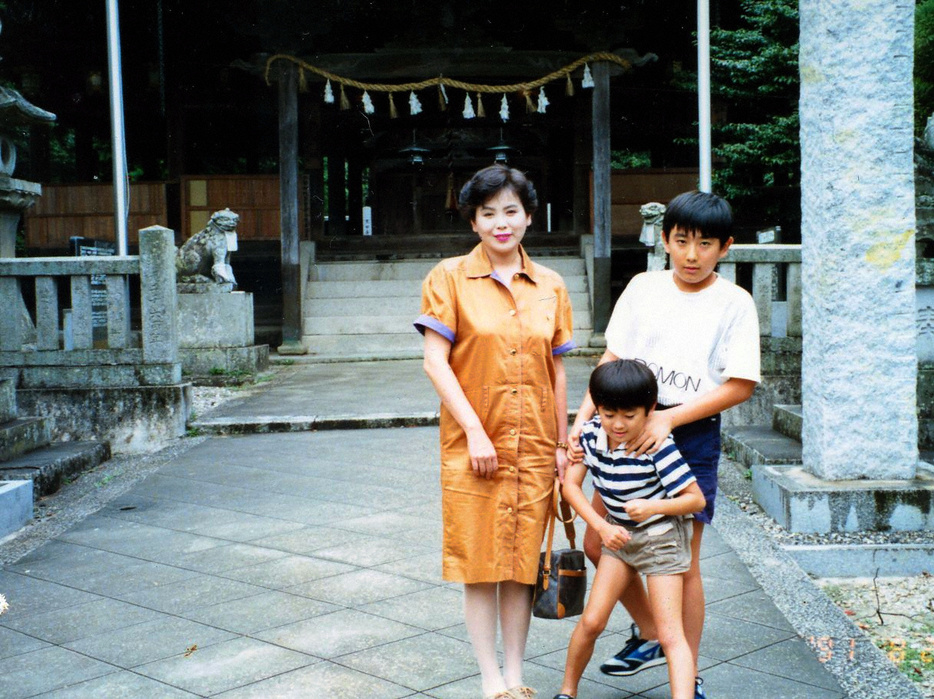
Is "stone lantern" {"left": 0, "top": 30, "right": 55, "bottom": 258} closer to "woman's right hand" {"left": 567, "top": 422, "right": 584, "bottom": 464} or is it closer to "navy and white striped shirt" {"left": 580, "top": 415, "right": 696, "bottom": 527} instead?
"woman's right hand" {"left": 567, "top": 422, "right": 584, "bottom": 464}

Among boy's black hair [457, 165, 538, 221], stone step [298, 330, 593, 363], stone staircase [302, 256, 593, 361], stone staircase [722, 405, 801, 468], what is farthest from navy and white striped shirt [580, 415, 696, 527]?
stone step [298, 330, 593, 363]

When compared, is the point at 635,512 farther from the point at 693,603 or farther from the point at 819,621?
the point at 819,621

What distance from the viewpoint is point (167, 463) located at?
7.45 meters

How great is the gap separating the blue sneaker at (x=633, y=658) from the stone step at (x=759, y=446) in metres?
3.45

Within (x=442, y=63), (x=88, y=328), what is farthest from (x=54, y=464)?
(x=442, y=63)

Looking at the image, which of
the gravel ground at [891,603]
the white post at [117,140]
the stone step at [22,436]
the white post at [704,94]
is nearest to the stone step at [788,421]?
the gravel ground at [891,603]

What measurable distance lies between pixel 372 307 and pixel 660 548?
12.5 meters

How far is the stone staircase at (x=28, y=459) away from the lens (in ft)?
19.0

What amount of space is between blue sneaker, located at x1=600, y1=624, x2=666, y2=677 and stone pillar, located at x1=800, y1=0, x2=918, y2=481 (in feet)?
8.42

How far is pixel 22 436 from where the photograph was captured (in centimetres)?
711

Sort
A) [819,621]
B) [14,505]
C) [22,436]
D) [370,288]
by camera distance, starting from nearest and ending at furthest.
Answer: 1. [819,621]
2. [14,505]
3. [22,436]
4. [370,288]

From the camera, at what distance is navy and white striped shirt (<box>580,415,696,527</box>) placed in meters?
2.84

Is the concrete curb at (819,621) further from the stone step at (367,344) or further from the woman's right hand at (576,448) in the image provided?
the stone step at (367,344)

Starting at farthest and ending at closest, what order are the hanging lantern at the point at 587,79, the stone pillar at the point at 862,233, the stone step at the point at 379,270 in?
the stone step at the point at 379,270 → the hanging lantern at the point at 587,79 → the stone pillar at the point at 862,233
